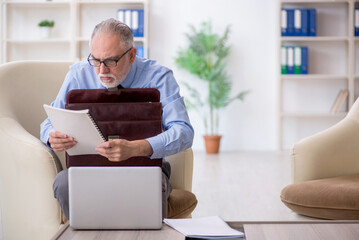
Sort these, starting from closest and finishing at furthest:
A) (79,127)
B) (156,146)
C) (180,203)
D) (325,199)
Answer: (79,127)
(156,146)
(180,203)
(325,199)

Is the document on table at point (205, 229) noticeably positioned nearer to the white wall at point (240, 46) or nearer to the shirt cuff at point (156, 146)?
the shirt cuff at point (156, 146)

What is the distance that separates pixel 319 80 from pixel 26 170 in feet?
16.0

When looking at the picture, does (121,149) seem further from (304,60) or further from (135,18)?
(304,60)

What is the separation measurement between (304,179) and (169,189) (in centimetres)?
79

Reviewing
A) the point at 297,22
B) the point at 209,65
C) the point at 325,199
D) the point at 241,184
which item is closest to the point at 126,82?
the point at 325,199

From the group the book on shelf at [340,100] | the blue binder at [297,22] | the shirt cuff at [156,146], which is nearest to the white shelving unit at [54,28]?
the blue binder at [297,22]

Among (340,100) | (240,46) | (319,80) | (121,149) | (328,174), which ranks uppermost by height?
(240,46)

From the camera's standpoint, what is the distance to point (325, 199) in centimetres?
218

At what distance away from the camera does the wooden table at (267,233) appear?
133 cm

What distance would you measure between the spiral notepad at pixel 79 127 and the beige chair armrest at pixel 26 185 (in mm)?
456

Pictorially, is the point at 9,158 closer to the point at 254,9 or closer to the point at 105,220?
the point at 105,220

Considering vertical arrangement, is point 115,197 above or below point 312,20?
below

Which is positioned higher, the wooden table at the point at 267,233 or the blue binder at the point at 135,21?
the blue binder at the point at 135,21

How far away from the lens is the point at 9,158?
212 centimetres
